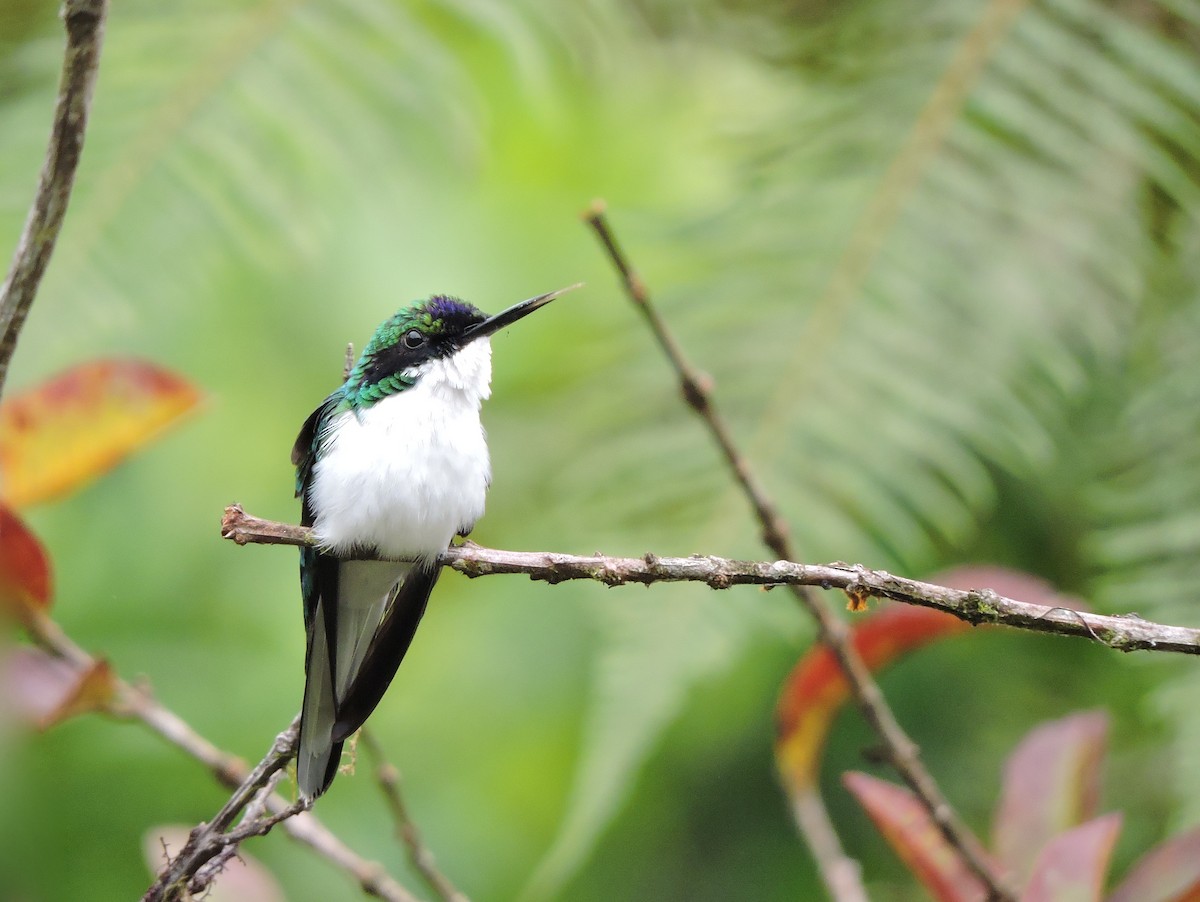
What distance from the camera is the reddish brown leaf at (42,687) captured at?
38.1 inches

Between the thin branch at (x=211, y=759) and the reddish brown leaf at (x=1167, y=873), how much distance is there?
0.57m

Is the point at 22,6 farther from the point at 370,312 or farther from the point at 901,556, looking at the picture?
the point at 901,556

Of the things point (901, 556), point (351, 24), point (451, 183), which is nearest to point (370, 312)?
point (451, 183)

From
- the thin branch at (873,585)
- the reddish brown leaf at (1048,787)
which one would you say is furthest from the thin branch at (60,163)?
the reddish brown leaf at (1048,787)

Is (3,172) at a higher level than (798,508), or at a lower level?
higher

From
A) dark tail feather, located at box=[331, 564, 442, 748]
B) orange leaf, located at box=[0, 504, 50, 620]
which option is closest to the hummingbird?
dark tail feather, located at box=[331, 564, 442, 748]

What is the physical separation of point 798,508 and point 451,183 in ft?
3.19

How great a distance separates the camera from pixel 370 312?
203 cm

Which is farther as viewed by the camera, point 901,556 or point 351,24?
point 351,24

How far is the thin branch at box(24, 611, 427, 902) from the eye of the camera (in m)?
0.87

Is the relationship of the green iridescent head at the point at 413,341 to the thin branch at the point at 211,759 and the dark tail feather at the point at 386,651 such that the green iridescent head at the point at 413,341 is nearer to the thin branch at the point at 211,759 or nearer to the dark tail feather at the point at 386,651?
the dark tail feather at the point at 386,651

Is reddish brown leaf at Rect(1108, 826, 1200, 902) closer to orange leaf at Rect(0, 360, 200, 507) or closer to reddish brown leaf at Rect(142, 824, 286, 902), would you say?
reddish brown leaf at Rect(142, 824, 286, 902)

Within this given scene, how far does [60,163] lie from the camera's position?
0.58m

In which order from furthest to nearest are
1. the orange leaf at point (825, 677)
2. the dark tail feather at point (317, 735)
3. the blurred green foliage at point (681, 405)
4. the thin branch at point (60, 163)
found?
the blurred green foliage at point (681, 405)
the orange leaf at point (825, 677)
the dark tail feather at point (317, 735)
the thin branch at point (60, 163)
